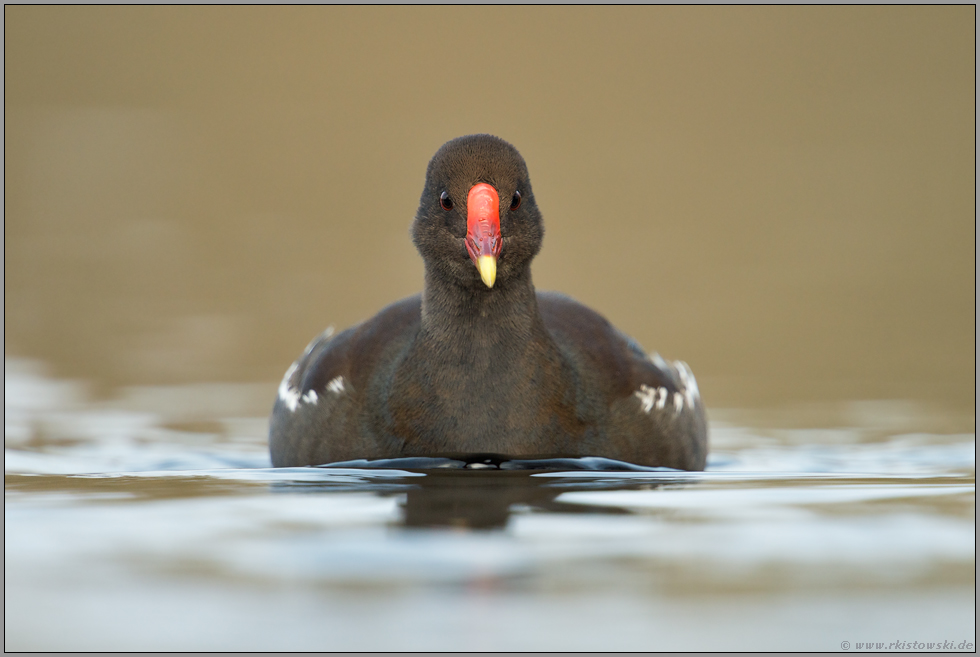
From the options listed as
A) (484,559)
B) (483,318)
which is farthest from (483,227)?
(484,559)

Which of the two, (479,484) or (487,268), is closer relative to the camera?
(479,484)

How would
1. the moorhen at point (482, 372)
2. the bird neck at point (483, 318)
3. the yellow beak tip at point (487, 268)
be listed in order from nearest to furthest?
A: the yellow beak tip at point (487, 268) → the moorhen at point (482, 372) → the bird neck at point (483, 318)

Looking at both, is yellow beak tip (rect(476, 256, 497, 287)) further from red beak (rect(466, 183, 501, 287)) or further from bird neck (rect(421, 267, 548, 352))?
bird neck (rect(421, 267, 548, 352))

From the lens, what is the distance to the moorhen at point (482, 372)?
4582mm

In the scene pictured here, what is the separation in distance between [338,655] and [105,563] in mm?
862

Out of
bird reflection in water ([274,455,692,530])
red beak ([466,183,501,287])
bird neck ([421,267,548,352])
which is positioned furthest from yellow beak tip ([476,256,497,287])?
bird reflection in water ([274,455,692,530])

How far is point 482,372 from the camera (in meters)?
4.66

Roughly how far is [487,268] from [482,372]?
0.46 m

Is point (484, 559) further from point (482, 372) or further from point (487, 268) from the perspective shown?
point (482, 372)

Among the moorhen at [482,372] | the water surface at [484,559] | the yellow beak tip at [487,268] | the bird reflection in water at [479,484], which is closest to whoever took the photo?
the water surface at [484,559]

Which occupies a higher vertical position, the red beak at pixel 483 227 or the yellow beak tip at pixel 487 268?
the red beak at pixel 483 227

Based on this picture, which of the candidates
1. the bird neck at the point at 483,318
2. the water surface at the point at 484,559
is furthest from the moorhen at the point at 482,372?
the water surface at the point at 484,559

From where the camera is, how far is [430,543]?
3.31 meters

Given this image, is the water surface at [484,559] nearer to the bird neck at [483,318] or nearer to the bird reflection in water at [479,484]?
the bird reflection in water at [479,484]
